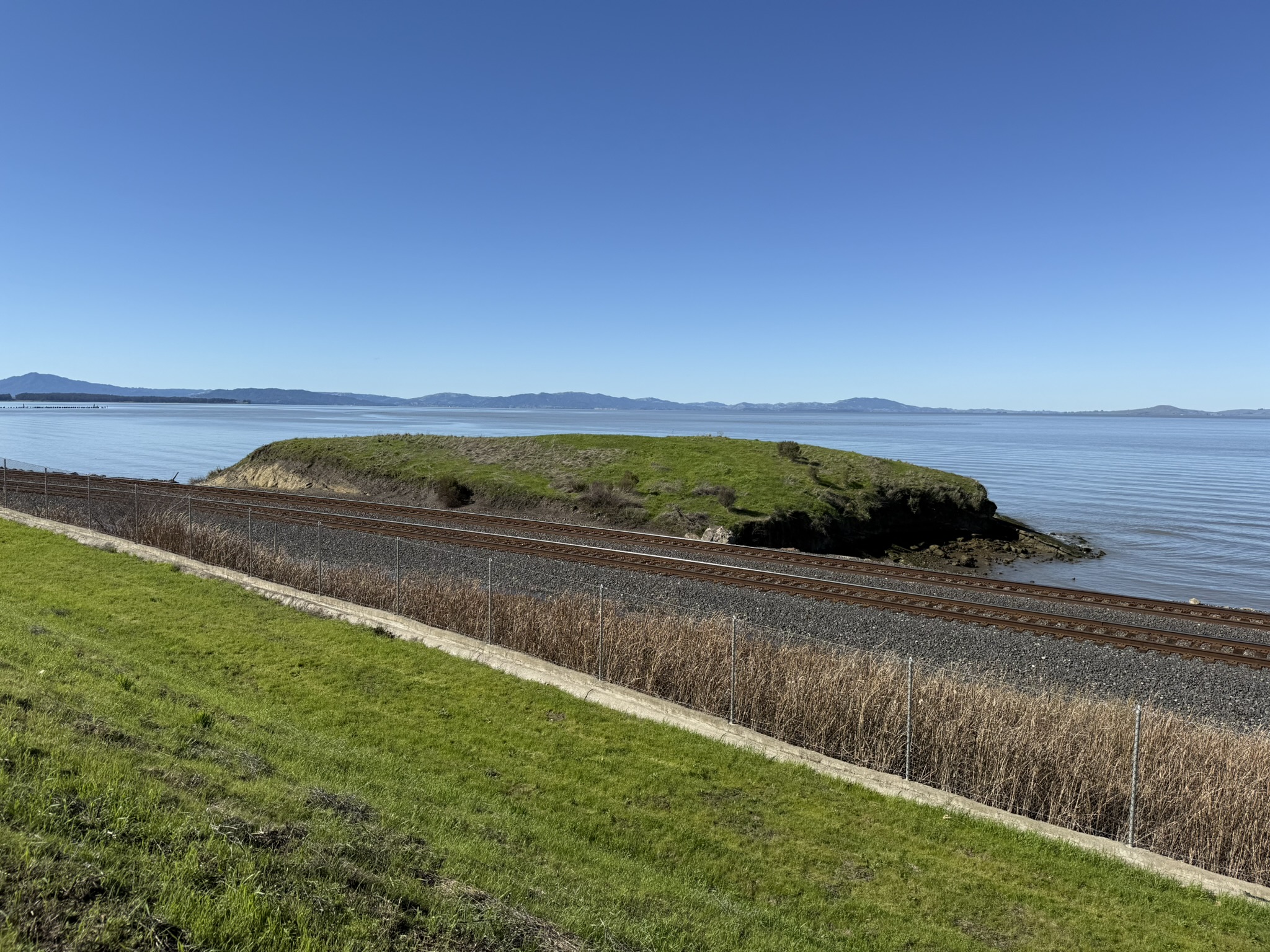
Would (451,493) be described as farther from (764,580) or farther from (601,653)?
(601,653)

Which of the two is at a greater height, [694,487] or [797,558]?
[694,487]

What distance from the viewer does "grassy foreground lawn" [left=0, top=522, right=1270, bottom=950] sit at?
18.0 feet

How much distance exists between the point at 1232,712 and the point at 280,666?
1720 cm

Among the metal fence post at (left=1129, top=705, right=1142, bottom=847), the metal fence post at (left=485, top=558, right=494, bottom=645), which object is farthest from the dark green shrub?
the metal fence post at (left=1129, top=705, right=1142, bottom=847)

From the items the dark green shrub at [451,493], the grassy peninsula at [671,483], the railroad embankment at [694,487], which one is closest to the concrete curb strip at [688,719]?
the railroad embankment at [694,487]

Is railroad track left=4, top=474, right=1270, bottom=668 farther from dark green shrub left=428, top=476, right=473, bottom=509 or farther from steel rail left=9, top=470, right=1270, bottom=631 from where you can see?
dark green shrub left=428, top=476, right=473, bottom=509

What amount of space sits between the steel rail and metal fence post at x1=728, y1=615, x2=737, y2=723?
14.0 meters

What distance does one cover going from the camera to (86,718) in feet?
28.7

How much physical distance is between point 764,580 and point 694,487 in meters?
18.2

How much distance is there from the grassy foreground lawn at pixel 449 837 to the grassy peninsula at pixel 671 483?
24188 millimetres

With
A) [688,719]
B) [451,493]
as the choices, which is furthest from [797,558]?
[451,493]

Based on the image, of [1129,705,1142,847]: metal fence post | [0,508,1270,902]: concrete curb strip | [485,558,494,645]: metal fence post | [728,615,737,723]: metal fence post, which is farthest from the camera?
[485,558,494,645]: metal fence post

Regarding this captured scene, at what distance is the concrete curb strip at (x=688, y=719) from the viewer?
8.91 m

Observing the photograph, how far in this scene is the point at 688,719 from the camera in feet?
42.3
